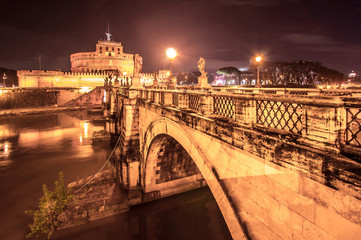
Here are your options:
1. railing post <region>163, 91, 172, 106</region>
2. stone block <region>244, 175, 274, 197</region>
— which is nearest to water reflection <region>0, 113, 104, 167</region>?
railing post <region>163, 91, 172, 106</region>

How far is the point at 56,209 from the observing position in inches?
460

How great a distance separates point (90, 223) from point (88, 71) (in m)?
81.2

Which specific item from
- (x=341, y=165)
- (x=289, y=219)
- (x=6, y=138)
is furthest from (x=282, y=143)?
(x=6, y=138)

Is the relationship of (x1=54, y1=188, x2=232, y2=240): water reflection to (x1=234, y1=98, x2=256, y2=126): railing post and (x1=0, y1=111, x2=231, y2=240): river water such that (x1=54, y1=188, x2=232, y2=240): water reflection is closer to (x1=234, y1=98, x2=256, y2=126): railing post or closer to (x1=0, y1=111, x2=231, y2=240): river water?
(x1=0, y1=111, x2=231, y2=240): river water

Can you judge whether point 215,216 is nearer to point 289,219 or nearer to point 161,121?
point 161,121

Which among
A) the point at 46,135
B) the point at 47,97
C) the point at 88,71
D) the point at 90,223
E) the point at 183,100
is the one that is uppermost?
the point at 88,71

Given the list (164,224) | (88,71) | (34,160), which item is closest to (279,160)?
(164,224)

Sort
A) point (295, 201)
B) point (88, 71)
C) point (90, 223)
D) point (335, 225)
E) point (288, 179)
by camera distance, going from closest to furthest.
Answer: point (335, 225), point (295, 201), point (288, 179), point (90, 223), point (88, 71)

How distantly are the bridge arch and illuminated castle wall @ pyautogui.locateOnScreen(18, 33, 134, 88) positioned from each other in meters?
63.4

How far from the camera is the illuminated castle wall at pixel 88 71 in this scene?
6781cm

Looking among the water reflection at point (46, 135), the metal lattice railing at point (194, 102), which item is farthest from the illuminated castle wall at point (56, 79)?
the metal lattice railing at point (194, 102)

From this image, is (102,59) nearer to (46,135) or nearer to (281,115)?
(46,135)

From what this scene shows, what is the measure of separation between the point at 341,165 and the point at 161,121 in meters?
7.48

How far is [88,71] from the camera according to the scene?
83750 millimetres
